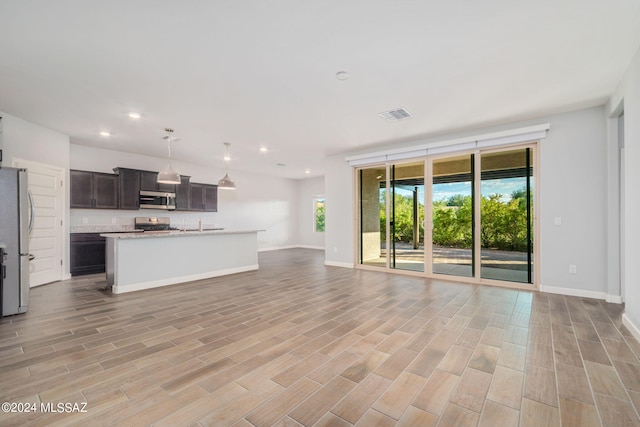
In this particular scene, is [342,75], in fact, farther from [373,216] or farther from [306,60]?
[373,216]

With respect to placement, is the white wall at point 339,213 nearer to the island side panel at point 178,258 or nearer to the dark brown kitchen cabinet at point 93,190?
the island side panel at point 178,258

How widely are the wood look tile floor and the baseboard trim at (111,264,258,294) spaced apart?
0.37m

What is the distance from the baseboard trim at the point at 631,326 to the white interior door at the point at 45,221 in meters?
8.10

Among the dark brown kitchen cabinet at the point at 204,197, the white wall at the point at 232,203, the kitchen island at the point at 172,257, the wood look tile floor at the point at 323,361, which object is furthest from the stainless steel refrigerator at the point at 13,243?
the dark brown kitchen cabinet at the point at 204,197

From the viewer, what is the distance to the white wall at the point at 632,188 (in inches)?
107

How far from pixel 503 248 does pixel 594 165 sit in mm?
1723

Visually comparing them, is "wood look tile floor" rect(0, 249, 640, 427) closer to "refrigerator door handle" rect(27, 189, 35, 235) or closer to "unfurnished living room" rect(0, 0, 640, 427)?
"unfurnished living room" rect(0, 0, 640, 427)

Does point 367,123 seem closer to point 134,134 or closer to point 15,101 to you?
point 134,134

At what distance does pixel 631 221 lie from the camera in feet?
9.68

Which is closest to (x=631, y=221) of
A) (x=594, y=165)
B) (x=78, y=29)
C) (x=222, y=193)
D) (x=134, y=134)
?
(x=594, y=165)

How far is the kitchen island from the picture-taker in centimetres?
443

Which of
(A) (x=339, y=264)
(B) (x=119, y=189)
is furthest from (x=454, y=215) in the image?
(B) (x=119, y=189)

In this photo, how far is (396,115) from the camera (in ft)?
14.3

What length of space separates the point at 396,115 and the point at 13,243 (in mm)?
5418
